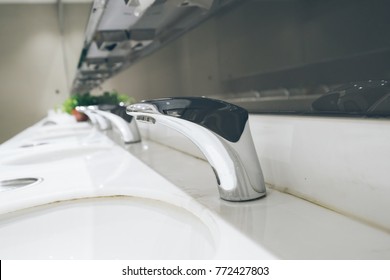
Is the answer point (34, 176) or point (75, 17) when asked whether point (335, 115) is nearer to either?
point (34, 176)

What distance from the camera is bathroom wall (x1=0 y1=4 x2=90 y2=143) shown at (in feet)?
19.4

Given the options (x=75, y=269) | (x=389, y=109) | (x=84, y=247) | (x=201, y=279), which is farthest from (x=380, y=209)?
(x=84, y=247)

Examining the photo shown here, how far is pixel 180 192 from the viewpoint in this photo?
0.60 m

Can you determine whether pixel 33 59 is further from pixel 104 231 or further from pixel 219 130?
pixel 219 130

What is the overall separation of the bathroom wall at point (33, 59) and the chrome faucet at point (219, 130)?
593 cm

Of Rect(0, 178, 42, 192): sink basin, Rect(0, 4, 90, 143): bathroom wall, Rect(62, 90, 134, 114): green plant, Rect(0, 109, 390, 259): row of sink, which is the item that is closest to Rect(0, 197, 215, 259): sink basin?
Rect(0, 109, 390, 259): row of sink

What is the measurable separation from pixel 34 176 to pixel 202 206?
1.84 ft

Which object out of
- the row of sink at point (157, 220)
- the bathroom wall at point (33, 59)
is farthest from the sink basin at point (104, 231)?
the bathroom wall at point (33, 59)

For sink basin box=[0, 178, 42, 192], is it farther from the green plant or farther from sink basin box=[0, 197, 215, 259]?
the green plant

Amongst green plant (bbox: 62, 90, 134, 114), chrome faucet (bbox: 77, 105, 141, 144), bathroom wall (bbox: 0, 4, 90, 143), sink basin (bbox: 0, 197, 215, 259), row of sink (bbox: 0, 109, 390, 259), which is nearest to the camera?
row of sink (bbox: 0, 109, 390, 259)

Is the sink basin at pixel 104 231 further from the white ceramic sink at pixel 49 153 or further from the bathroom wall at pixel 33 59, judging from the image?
the bathroom wall at pixel 33 59

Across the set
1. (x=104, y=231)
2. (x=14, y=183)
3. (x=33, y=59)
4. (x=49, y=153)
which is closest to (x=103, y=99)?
(x=49, y=153)

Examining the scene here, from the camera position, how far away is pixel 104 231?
63 cm

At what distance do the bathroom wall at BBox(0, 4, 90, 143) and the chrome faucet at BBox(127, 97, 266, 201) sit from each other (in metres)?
5.93
